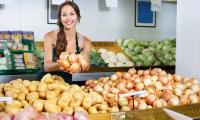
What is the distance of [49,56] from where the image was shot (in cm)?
476

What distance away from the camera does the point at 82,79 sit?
504 centimetres

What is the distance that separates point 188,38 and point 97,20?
1839 mm

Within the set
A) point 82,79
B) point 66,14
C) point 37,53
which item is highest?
point 66,14

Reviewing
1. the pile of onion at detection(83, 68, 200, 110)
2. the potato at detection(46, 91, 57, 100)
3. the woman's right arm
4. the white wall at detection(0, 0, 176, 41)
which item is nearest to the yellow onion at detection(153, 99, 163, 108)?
the pile of onion at detection(83, 68, 200, 110)

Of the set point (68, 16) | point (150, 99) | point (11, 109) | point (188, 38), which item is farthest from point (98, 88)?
point (68, 16)

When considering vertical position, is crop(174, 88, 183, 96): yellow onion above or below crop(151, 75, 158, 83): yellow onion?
below

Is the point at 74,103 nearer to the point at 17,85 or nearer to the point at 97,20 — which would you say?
the point at 17,85

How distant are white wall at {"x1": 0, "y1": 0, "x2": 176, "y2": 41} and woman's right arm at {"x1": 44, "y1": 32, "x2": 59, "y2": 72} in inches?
10.5

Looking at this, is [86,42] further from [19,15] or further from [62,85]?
[62,85]

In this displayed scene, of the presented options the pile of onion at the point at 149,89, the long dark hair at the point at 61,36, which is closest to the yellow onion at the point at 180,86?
the pile of onion at the point at 149,89

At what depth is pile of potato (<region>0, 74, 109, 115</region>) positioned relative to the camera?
2494mm

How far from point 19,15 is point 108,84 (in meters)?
2.47

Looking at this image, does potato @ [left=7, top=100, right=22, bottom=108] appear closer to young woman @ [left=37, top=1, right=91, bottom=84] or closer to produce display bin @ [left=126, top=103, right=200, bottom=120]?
produce display bin @ [left=126, top=103, right=200, bottom=120]

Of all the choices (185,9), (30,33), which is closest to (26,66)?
(30,33)
